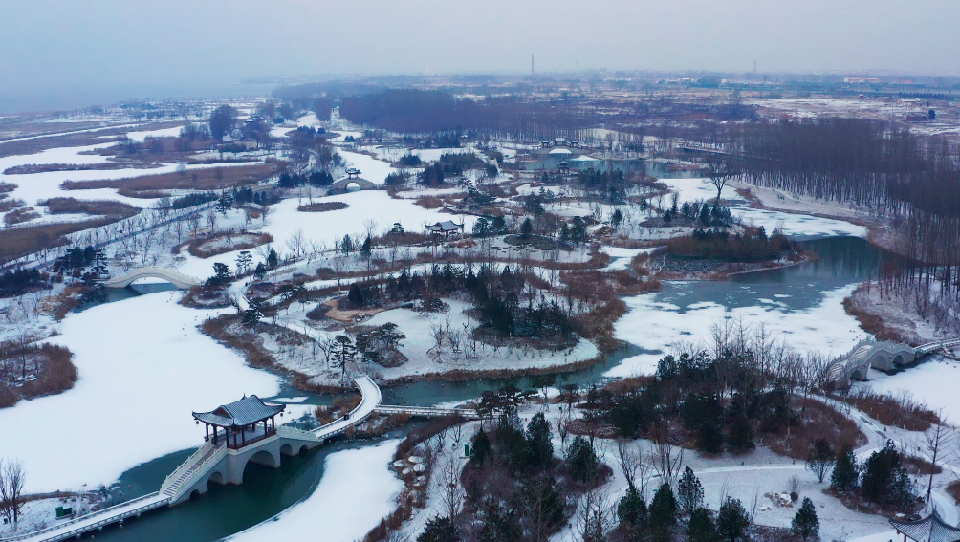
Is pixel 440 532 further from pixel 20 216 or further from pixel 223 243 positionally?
pixel 20 216

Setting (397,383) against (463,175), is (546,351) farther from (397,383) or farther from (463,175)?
(463,175)

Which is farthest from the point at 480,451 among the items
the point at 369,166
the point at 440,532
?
the point at 369,166

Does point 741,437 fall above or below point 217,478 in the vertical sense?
above

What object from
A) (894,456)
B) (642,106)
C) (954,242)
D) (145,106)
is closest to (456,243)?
(954,242)

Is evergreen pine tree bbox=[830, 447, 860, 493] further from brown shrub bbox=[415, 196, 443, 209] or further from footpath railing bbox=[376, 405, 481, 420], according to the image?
brown shrub bbox=[415, 196, 443, 209]

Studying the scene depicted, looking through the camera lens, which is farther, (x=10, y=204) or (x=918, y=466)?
(x=10, y=204)

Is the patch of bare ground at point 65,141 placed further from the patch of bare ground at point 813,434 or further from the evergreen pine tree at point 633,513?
the evergreen pine tree at point 633,513
